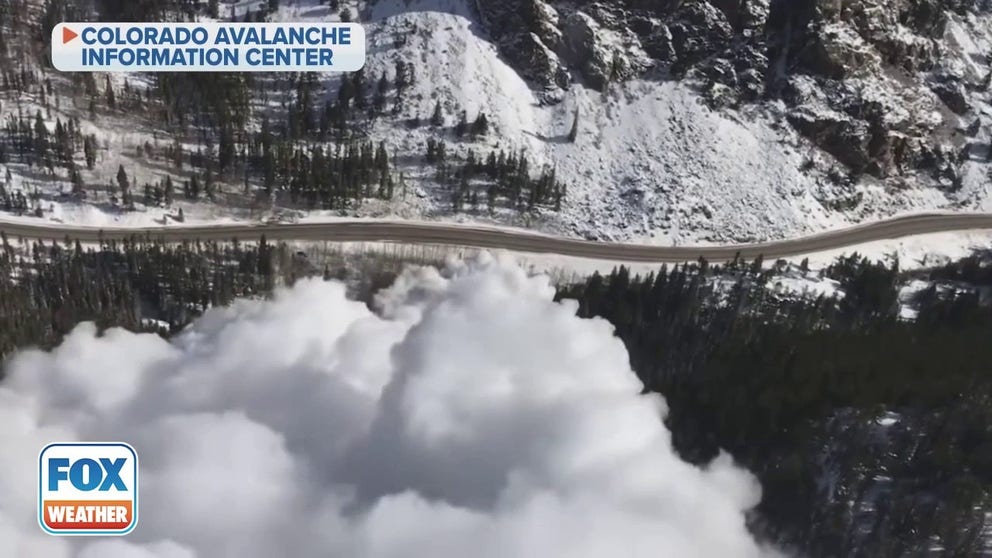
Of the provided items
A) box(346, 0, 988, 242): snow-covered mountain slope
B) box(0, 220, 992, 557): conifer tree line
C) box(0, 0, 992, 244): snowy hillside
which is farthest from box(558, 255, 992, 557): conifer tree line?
box(0, 0, 992, 244): snowy hillside

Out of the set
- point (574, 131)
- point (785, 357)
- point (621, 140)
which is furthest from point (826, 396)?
point (574, 131)

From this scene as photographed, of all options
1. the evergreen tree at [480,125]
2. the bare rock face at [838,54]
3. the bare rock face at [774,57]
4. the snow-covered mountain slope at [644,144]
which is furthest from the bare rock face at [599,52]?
the bare rock face at [838,54]

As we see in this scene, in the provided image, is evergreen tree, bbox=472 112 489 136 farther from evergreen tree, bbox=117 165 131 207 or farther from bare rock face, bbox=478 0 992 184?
evergreen tree, bbox=117 165 131 207

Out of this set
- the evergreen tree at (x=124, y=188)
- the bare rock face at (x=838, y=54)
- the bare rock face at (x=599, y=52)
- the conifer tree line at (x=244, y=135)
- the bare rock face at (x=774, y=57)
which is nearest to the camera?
the evergreen tree at (x=124, y=188)

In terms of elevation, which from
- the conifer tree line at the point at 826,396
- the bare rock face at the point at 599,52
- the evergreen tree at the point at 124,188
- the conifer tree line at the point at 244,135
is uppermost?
the bare rock face at the point at 599,52

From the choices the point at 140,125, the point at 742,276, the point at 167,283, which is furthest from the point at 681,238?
the point at 140,125

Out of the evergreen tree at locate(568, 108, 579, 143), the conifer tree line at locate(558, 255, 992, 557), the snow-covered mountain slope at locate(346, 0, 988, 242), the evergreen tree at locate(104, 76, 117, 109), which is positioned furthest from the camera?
the evergreen tree at locate(568, 108, 579, 143)

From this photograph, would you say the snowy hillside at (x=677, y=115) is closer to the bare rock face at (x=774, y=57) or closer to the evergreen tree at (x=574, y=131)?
the bare rock face at (x=774, y=57)
